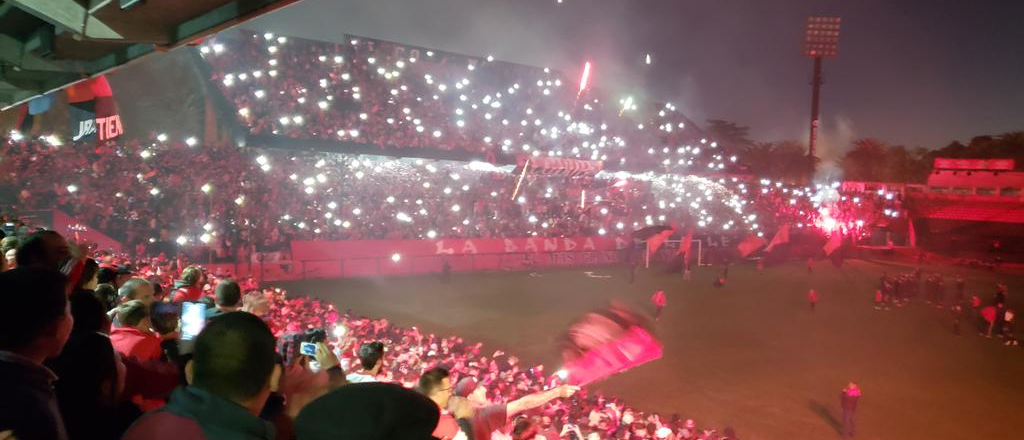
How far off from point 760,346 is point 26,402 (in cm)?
1819

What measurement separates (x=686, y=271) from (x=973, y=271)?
2150 centimetres

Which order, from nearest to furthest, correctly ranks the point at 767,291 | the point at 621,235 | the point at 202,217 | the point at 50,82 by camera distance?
the point at 50,82
the point at 202,217
the point at 767,291
the point at 621,235

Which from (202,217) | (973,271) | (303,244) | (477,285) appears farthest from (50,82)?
(973,271)

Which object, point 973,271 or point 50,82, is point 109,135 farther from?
point 973,271

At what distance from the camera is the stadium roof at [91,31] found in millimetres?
3911

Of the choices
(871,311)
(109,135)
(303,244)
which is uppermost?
(109,135)

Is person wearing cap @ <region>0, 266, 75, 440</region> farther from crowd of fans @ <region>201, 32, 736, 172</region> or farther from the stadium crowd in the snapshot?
crowd of fans @ <region>201, 32, 736, 172</region>

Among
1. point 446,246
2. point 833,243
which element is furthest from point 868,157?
point 446,246

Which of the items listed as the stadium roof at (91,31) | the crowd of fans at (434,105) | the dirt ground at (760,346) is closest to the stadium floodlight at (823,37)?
the crowd of fans at (434,105)

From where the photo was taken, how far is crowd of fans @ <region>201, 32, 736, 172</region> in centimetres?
2548

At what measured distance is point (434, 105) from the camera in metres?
32.2

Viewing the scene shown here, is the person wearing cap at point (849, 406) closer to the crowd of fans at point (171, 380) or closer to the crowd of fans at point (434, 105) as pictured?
the crowd of fans at point (171, 380)

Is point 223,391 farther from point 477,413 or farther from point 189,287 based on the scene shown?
point 189,287

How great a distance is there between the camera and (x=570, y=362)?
29.3 ft
